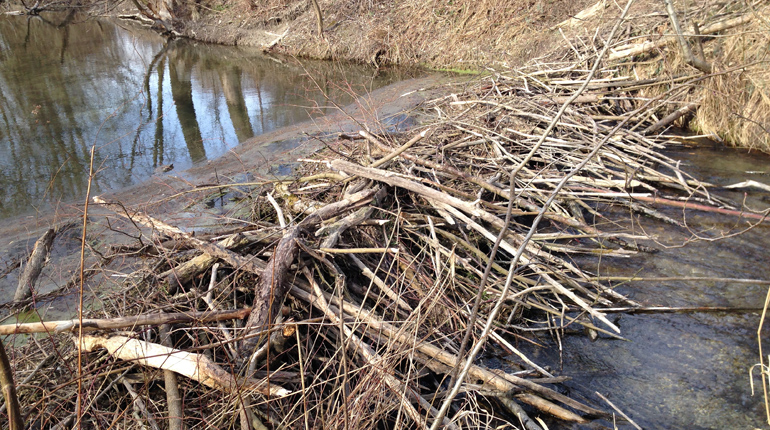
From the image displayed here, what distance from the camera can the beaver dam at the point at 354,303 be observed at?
2.27 meters

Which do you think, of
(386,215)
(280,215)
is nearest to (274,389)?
(280,215)

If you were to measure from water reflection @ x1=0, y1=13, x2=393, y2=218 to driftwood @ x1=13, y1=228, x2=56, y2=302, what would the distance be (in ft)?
3.10

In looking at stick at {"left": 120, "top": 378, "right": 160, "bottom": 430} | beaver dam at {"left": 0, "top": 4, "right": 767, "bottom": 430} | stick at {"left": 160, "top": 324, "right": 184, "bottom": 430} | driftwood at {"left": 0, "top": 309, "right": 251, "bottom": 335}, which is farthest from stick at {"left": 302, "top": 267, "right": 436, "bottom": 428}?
stick at {"left": 120, "top": 378, "right": 160, "bottom": 430}

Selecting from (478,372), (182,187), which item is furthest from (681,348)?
(182,187)

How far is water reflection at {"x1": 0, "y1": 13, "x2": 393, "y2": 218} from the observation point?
22.6 feet

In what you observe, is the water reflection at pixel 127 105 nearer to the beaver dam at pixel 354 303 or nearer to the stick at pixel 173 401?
the beaver dam at pixel 354 303

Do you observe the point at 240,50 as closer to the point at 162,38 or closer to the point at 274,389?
the point at 162,38

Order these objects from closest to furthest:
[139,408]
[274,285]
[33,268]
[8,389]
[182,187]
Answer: [8,389] → [139,408] → [274,285] → [33,268] → [182,187]

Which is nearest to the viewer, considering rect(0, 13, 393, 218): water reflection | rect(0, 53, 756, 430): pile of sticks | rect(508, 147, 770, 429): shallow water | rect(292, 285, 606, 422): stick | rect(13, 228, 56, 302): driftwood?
rect(0, 53, 756, 430): pile of sticks

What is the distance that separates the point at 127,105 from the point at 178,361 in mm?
9027

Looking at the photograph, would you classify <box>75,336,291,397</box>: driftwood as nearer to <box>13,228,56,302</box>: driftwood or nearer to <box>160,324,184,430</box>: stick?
<box>160,324,184,430</box>: stick

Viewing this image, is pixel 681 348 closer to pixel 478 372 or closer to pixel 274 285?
pixel 478 372

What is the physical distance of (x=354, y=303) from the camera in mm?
3012

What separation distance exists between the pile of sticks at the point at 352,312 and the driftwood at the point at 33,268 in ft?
3.00
